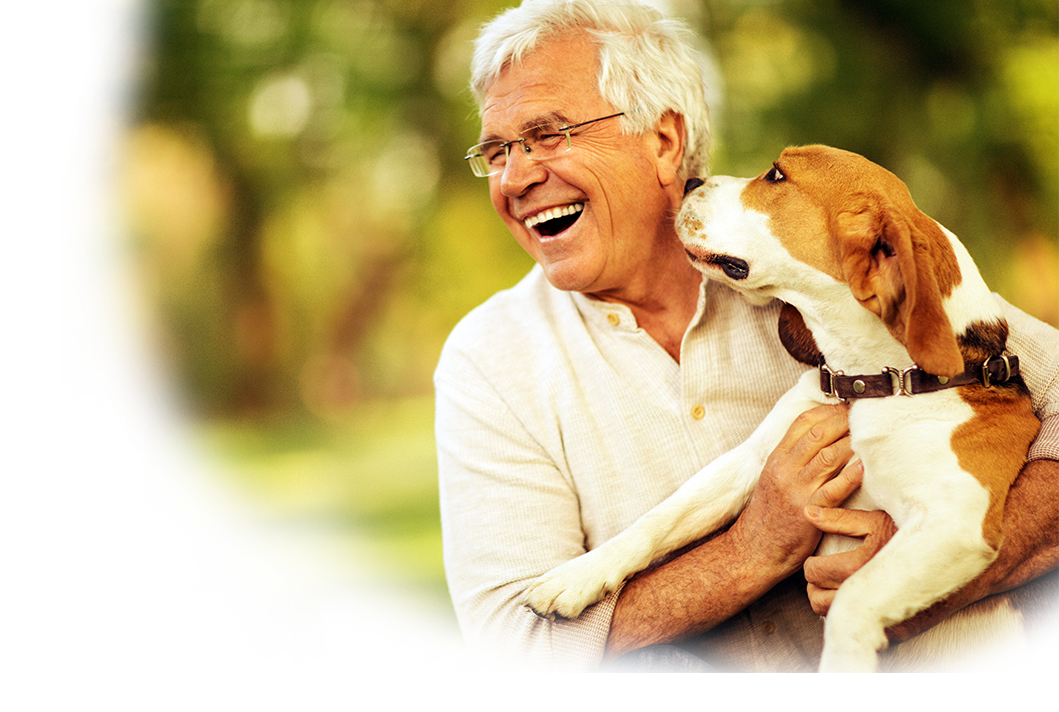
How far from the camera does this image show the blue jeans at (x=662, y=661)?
1.40 meters

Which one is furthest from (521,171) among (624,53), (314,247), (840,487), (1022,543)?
(314,247)

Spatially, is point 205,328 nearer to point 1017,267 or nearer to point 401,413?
point 401,413

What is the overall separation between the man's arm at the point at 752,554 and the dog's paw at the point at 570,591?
5 centimetres

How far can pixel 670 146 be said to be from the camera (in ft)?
5.65

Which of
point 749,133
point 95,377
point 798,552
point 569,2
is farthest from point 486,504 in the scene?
point 749,133

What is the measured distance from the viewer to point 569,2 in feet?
5.46

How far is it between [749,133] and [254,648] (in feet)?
7.48

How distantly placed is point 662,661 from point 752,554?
0.25 meters

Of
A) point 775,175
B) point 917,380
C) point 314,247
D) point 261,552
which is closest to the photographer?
point 917,380

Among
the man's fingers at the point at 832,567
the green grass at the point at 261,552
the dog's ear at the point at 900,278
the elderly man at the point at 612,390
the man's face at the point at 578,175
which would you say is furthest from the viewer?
the green grass at the point at 261,552

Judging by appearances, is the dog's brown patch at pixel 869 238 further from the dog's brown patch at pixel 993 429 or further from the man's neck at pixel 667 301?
the man's neck at pixel 667 301

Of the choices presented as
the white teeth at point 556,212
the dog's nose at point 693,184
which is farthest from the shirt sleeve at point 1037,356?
the white teeth at point 556,212

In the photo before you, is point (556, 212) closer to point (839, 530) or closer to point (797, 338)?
point (797, 338)

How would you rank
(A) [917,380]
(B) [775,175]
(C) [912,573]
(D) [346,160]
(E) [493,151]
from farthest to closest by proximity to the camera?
(D) [346,160] < (E) [493,151] < (B) [775,175] < (A) [917,380] < (C) [912,573]
